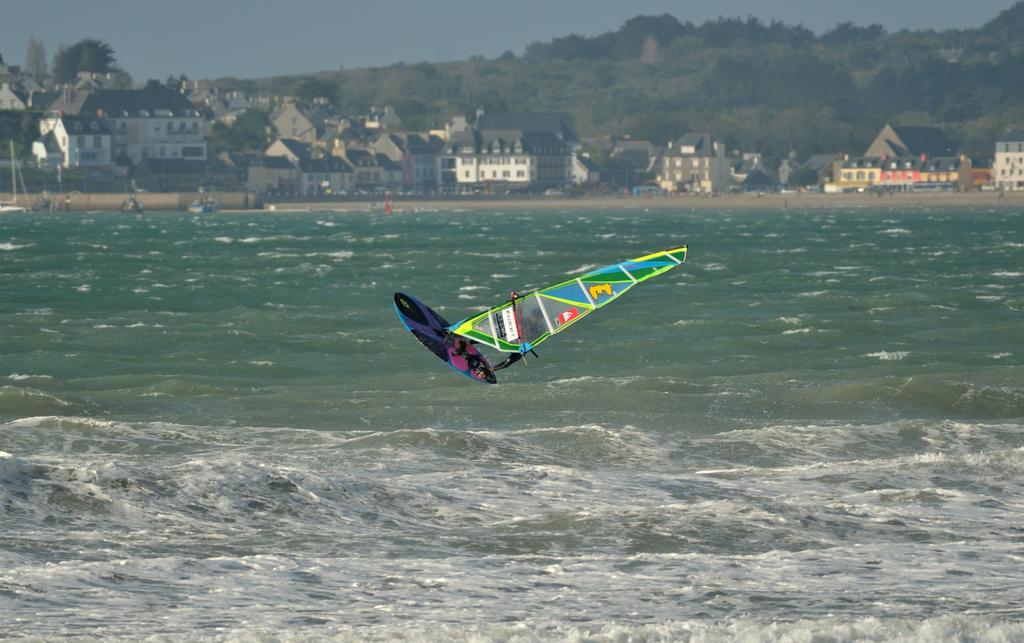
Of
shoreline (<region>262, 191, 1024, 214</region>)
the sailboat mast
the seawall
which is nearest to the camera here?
shoreline (<region>262, 191, 1024, 214</region>)

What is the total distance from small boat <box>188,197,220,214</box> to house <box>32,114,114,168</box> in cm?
1756

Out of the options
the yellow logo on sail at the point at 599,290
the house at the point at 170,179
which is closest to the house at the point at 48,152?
the house at the point at 170,179

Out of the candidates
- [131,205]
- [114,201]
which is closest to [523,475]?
[131,205]

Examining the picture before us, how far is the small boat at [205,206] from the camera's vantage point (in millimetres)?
181375

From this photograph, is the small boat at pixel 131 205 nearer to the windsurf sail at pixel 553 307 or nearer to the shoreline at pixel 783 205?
the shoreline at pixel 783 205

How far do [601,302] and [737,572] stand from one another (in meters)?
7.05

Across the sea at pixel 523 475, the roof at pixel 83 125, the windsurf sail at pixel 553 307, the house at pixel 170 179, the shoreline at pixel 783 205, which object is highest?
the roof at pixel 83 125

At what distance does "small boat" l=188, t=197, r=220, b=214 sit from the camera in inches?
7141

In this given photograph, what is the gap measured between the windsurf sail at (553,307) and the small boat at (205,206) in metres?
164

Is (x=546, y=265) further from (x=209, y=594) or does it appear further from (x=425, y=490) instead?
(x=209, y=594)

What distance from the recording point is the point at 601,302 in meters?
21.0

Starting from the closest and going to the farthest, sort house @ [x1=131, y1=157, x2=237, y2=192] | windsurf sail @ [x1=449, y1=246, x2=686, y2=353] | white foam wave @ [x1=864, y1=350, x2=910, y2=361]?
windsurf sail @ [x1=449, y1=246, x2=686, y2=353]
white foam wave @ [x1=864, y1=350, x2=910, y2=361]
house @ [x1=131, y1=157, x2=237, y2=192]

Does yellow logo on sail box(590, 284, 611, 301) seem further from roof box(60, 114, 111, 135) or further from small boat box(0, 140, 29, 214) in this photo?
roof box(60, 114, 111, 135)

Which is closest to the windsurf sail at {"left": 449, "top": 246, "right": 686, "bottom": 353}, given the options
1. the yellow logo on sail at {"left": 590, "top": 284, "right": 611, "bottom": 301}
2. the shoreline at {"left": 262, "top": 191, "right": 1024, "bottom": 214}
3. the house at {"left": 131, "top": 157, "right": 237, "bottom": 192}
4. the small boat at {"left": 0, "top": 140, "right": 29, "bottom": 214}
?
the yellow logo on sail at {"left": 590, "top": 284, "right": 611, "bottom": 301}
